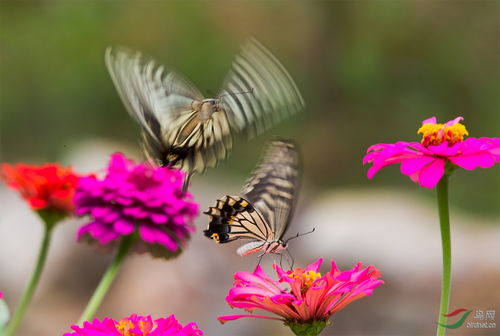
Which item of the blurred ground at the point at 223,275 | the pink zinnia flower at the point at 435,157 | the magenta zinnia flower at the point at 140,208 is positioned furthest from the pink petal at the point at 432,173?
the blurred ground at the point at 223,275

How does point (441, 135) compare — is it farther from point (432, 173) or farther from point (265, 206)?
point (265, 206)

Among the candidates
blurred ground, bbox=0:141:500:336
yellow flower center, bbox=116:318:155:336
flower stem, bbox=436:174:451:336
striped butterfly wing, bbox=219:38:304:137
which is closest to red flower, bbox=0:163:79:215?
striped butterfly wing, bbox=219:38:304:137

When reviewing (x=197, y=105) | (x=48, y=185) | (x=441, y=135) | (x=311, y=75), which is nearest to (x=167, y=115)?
(x=197, y=105)

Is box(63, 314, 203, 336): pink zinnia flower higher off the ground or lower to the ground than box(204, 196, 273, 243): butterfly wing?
lower

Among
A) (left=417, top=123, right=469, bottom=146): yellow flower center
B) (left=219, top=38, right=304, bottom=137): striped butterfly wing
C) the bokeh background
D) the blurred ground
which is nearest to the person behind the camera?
(left=417, top=123, right=469, bottom=146): yellow flower center

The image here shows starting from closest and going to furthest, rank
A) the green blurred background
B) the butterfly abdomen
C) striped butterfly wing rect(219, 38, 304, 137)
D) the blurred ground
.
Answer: the butterfly abdomen < striped butterfly wing rect(219, 38, 304, 137) < the blurred ground < the green blurred background

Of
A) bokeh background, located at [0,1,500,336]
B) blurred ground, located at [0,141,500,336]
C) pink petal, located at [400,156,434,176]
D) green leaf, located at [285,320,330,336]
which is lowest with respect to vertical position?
green leaf, located at [285,320,330,336]

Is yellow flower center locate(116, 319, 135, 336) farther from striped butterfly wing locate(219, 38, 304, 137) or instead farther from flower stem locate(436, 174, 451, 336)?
striped butterfly wing locate(219, 38, 304, 137)
